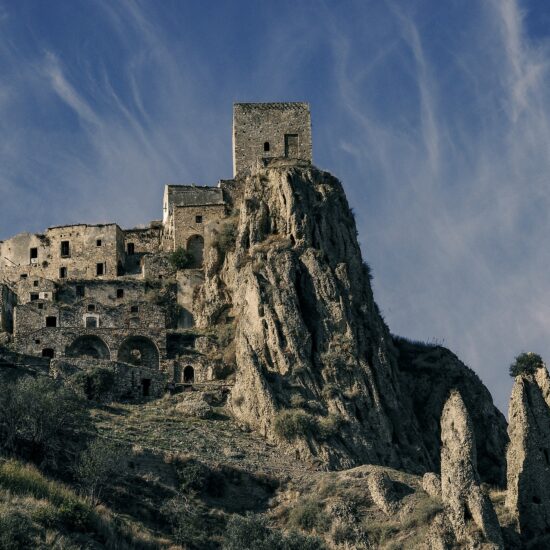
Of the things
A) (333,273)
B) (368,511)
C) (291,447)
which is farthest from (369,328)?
(368,511)

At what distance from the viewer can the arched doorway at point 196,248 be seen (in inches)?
3302

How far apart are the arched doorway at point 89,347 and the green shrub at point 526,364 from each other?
2314 centimetres

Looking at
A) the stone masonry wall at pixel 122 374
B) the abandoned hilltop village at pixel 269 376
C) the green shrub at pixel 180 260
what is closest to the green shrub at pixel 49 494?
the abandoned hilltop village at pixel 269 376

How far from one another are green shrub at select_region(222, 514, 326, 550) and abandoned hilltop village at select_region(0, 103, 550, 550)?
0.28ft

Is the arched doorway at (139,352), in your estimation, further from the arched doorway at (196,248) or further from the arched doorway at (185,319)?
the arched doorway at (196,248)

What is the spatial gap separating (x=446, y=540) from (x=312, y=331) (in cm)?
2002

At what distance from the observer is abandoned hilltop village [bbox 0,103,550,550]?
5656cm

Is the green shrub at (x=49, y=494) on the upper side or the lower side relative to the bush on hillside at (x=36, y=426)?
lower

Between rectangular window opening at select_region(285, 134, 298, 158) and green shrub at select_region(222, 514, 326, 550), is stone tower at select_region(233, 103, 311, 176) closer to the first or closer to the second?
rectangular window opening at select_region(285, 134, 298, 158)

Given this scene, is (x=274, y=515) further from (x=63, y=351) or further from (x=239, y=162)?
(x=239, y=162)

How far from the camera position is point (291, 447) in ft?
210

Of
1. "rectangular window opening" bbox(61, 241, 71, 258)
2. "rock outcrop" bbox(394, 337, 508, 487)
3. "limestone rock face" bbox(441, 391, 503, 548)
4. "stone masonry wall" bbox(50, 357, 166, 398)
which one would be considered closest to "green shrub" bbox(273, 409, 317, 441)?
"stone masonry wall" bbox(50, 357, 166, 398)

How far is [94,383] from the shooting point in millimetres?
67938

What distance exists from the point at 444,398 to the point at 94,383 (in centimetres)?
2000
